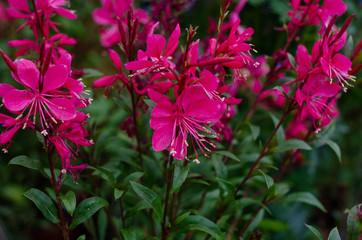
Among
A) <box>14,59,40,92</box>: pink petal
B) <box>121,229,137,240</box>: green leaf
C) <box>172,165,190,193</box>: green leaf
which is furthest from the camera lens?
<box>121,229,137,240</box>: green leaf

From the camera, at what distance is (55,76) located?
644 millimetres

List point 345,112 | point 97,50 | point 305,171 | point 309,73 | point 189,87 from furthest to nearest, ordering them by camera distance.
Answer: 1. point 97,50
2. point 345,112
3. point 305,171
4. point 309,73
5. point 189,87

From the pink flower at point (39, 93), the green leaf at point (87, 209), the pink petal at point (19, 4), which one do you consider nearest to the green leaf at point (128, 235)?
the green leaf at point (87, 209)

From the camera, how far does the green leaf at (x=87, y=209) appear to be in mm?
809

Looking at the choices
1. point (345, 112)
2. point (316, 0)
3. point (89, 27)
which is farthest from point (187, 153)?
point (89, 27)

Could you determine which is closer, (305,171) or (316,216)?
(305,171)

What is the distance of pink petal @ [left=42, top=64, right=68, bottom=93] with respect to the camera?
2.09 ft

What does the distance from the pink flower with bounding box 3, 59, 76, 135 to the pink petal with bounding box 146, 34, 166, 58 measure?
166 millimetres

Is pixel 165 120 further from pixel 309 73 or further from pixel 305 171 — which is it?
pixel 305 171

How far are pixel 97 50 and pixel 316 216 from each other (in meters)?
1.99

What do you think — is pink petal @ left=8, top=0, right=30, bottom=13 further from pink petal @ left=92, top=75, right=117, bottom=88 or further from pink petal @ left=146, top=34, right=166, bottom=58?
pink petal @ left=146, top=34, right=166, bottom=58

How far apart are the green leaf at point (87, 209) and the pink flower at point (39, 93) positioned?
25cm

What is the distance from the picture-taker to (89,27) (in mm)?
2896

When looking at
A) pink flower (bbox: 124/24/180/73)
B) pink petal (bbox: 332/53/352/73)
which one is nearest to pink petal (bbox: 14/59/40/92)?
pink flower (bbox: 124/24/180/73)
